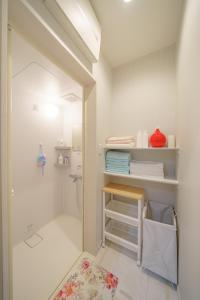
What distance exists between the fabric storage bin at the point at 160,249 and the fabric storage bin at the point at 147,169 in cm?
45

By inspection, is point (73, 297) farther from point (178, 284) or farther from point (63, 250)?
point (178, 284)

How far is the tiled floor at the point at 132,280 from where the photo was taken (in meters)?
1.03

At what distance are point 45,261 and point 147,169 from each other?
1571mm

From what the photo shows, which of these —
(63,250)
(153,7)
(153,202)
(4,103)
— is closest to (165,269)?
(153,202)

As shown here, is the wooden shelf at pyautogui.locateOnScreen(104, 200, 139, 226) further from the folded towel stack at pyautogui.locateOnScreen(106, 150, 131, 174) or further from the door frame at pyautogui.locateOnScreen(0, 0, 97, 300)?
the folded towel stack at pyautogui.locateOnScreen(106, 150, 131, 174)

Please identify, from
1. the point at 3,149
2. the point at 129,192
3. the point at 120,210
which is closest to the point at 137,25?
the point at 3,149

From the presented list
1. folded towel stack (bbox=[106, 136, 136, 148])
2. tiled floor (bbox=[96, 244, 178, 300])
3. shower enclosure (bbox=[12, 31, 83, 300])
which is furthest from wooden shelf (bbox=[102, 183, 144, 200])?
shower enclosure (bbox=[12, 31, 83, 300])

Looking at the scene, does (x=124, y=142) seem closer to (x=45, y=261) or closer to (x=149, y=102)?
(x=149, y=102)

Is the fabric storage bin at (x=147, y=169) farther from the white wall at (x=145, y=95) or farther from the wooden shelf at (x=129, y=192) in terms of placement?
the white wall at (x=145, y=95)

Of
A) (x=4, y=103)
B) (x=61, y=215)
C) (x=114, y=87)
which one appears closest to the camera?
(x=4, y=103)

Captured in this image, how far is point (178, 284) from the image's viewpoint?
106 centimetres

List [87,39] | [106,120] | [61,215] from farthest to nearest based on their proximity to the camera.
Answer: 1. [61,215]
2. [106,120]
3. [87,39]

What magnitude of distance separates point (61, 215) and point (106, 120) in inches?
78.9

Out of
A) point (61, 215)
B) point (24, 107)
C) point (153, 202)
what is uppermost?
point (24, 107)
